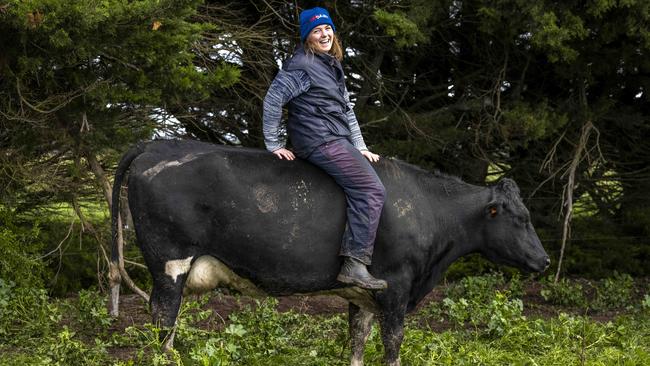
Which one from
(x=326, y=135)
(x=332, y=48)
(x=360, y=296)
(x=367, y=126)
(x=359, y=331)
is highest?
(x=332, y=48)

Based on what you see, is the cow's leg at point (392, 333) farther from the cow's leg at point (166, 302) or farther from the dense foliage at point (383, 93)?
the dense foliage at point (383, 93)

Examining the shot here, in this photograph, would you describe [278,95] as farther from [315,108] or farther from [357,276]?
[357,276]

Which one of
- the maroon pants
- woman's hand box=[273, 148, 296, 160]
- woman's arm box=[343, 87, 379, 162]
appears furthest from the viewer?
woman's arm box=[343, 87, 379, 162]

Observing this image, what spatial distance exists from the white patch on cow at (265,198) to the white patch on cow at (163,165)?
44cm

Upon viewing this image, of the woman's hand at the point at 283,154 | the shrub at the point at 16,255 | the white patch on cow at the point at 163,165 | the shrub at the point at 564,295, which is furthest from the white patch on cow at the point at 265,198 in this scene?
the shrub at the point at 564,295

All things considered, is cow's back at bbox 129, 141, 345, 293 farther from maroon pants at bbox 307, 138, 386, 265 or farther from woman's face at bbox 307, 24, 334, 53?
woman's face at bbox 307, 24, 334, 53

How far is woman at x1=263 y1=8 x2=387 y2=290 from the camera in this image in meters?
5.35

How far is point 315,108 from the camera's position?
5.46m

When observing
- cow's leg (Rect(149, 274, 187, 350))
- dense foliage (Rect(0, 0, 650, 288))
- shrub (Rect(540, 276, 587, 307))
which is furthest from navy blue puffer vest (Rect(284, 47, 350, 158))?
shrub (Rect(540, 276, 587, 307))

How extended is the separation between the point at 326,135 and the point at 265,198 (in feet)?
1.81

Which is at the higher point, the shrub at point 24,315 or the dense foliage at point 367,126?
the dense foliage at point 367,126

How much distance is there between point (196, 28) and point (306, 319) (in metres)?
3.13

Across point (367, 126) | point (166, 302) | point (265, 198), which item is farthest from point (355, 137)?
point (367, 126)

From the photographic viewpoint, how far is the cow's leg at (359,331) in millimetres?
5893
